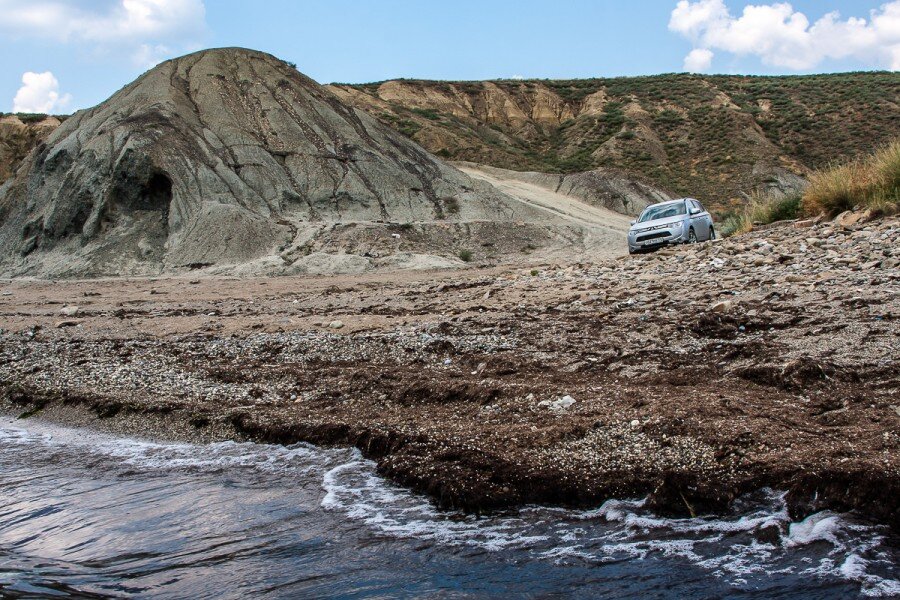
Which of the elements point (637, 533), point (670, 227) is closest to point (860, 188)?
point (670, 227)

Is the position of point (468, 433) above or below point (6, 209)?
below

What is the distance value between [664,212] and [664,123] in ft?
135

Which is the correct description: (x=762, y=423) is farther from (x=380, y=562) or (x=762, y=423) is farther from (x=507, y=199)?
(x=507, y=199)

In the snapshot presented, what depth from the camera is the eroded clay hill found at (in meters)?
23.1

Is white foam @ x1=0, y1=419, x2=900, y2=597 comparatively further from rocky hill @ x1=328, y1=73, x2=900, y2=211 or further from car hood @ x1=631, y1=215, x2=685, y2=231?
rocky hill @ x1=328, y1=73, x2=900, y2=211

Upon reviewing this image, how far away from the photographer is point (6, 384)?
27.9ft

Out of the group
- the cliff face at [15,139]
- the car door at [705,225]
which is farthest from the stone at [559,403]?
the cliff face at [15,139]

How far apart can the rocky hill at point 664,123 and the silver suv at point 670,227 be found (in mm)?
26216

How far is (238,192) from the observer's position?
2592 centimetres

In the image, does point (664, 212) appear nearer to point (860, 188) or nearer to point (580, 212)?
point (860, 188)

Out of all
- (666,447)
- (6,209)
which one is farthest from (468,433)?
(6,209)

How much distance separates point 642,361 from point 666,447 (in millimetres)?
2040

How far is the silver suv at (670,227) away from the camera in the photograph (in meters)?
17.2

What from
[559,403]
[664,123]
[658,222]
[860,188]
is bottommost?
[559,403]
